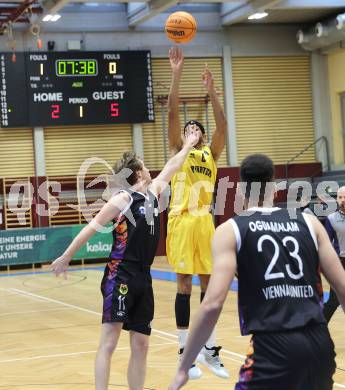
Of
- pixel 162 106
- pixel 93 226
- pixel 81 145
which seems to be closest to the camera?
pixel 93 226

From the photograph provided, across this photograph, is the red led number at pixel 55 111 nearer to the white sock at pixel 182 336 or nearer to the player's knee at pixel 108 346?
the white sock at pixel 182 336

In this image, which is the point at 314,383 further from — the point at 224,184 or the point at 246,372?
the point at 224,184

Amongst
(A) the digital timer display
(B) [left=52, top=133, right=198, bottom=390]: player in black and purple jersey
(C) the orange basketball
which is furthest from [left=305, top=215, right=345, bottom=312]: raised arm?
(A) the digital timer display

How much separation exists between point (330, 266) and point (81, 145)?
17.2m

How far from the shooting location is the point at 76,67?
63.4 ft

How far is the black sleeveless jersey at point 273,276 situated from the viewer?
10.2ft

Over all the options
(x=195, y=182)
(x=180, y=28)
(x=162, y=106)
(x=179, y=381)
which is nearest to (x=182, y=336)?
(x=195, y=182)

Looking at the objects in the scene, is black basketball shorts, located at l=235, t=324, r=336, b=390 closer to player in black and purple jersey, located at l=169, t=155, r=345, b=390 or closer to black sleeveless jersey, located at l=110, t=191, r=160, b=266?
player in black and purple jersey, located at l=169, t=155, r=345, b=390

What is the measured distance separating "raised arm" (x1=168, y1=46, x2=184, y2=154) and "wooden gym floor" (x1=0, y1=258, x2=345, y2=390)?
1974 millimetres

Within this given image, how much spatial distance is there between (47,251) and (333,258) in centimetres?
1578

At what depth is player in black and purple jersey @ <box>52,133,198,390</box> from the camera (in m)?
5.02

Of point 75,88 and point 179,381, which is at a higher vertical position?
point 75,88

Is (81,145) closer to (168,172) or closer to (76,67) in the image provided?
(76,67)

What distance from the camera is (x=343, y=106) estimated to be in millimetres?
21500
